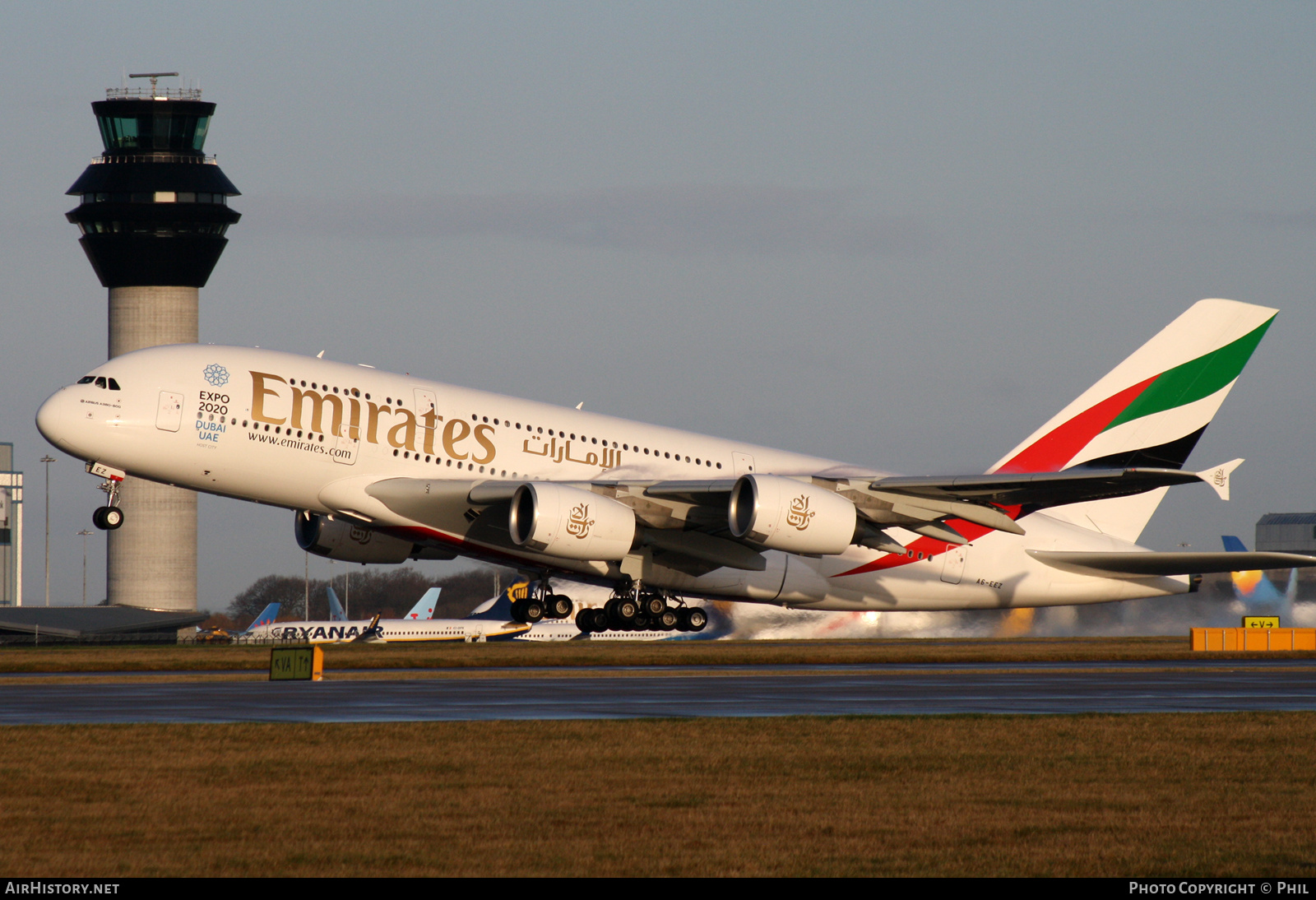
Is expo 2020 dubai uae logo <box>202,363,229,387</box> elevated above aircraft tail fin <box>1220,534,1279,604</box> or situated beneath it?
elevated above

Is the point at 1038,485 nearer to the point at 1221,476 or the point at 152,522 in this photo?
the point at 1221,476

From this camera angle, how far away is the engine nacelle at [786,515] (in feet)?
120

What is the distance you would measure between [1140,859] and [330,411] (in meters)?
25.9

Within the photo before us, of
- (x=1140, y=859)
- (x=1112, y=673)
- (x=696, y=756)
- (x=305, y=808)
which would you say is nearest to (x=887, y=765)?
(x=696, y=756)

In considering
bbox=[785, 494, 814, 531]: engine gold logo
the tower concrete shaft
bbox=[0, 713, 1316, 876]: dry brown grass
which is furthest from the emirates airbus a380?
the tower concrete shaft

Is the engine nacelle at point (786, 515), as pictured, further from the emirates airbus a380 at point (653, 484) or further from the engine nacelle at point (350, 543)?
the engine nacelle at point (350, 543)

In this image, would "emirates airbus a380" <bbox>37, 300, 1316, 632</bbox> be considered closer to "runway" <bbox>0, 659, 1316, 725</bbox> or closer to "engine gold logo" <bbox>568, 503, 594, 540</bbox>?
"engine gold logo" <bbox>568, 503, 594, 540</bbox>

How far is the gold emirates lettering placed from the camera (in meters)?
36.0

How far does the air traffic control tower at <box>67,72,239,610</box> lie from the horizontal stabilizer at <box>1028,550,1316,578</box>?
339 ft

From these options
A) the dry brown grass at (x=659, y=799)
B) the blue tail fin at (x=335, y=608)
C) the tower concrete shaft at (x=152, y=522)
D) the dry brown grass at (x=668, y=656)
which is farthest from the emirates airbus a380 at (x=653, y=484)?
the tower concrete shaft at (x=152, y=522)

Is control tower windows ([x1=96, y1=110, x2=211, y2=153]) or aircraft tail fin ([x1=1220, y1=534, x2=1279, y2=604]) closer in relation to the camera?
aircraft tail fin ([x1=1220, y1=534, x2=1279, y2=604])

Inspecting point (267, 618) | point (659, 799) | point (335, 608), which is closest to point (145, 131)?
point (335, 608)

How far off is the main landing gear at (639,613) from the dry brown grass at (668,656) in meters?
8.66

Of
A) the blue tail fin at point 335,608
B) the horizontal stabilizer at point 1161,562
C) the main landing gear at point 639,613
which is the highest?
the blue tail fin at point 335,608
